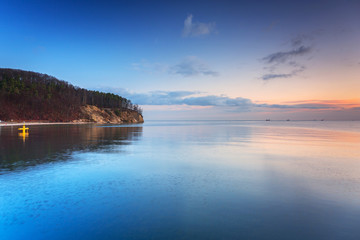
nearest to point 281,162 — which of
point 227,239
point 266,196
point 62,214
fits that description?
point 266,196

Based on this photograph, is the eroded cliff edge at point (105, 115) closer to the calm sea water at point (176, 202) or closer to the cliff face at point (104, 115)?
the cliff face at point (104, 115)

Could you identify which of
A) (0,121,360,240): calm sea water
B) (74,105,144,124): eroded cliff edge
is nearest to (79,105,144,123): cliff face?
(74,105,144,124): eroded cliff edge

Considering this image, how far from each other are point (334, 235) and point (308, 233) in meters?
0.64

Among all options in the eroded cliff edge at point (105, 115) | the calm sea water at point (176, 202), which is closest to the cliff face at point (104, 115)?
the eroded cliff edge at point (105, 115)

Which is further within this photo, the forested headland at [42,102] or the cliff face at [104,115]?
the cliff face at [104,115]

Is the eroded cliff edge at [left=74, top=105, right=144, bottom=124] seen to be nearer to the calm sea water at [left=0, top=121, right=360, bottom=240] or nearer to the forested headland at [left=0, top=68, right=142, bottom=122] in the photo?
the forested headland at [left=0, top=68, right=142, bottom=122]

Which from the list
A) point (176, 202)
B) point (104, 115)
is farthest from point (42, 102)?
point (176, 202)

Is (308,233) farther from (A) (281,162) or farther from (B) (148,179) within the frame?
(A) (281,162)

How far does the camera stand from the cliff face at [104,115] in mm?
149250

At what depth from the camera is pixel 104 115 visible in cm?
16238

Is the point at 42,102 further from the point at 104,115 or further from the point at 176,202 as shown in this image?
the point at 176,202

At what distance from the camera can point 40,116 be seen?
12556 cm

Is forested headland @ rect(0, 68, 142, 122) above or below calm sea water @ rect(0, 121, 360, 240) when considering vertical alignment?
above

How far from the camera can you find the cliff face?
149250mm
